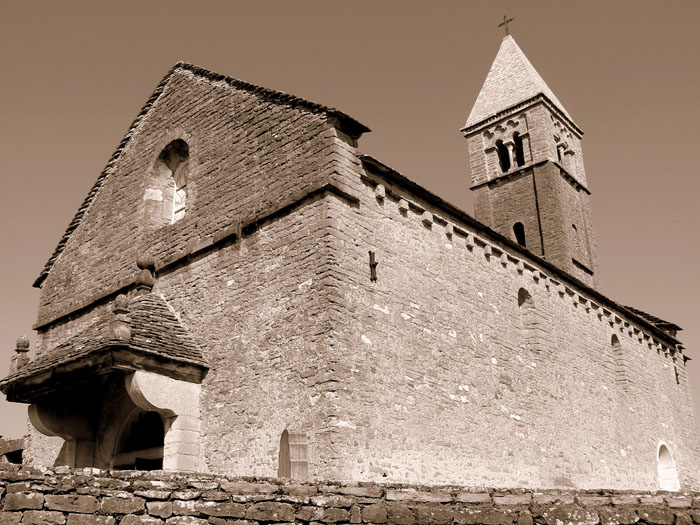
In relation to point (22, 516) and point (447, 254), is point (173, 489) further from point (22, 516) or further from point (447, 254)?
point (447, 254)

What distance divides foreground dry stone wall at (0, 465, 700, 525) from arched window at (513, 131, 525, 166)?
20.4 metres

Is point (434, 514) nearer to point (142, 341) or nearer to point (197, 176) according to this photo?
point (142, 341)

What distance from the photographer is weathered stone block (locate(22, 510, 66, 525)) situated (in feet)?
15.3

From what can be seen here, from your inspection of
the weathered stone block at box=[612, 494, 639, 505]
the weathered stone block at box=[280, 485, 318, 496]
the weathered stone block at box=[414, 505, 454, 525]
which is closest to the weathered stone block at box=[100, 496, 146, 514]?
the weathered stone block at box=[280, 485, 318, 496]

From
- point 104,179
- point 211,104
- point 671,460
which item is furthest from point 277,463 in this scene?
point 671,460

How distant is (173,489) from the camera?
501 cm

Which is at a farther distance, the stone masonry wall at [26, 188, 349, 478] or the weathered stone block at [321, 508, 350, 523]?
the stone masonry wall at [26, 188, 349, 478]

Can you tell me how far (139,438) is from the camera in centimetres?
1181

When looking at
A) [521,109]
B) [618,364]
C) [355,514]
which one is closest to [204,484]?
[355,514]

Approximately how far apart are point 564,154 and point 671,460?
11826mm

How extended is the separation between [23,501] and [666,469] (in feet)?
59.3

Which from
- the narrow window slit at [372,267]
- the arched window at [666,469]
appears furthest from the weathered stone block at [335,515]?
the arched window at [666,469]

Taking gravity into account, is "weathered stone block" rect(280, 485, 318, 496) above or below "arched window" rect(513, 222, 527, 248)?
below

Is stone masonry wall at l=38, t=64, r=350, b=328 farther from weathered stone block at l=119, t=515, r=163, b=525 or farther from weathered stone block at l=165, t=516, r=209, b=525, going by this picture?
weathered stone block at l=119, t=515, r=163, b=525
